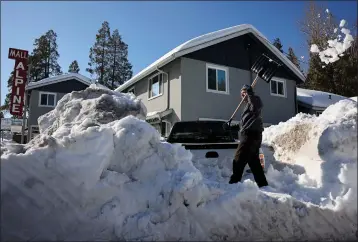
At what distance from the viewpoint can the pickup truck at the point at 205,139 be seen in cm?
541

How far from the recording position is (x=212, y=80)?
15602mm

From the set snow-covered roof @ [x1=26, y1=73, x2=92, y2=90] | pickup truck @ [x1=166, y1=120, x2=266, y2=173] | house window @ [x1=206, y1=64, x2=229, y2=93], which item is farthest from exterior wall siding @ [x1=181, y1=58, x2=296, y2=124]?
snow-covered roof @ [x1=26, y1=73, x2=92, y2=90]

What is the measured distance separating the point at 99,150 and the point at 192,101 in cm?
1122

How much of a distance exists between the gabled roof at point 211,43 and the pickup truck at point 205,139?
293 inches

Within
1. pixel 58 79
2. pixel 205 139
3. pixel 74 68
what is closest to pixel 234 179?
pixel 205 139

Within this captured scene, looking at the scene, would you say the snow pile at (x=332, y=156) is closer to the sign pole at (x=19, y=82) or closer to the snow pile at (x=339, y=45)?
the snow pile at (x=339, y=45)

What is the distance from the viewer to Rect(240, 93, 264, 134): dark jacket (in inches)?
199

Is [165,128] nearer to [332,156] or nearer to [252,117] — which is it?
[252,117]

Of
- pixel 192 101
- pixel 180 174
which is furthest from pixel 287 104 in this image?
pixel 180 174

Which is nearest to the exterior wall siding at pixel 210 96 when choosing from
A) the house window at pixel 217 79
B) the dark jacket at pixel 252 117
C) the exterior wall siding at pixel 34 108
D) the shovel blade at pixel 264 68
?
the house window at pixel 217 79

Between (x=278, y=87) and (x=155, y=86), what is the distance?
7.14 m

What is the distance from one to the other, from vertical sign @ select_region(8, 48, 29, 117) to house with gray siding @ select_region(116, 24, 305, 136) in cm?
592

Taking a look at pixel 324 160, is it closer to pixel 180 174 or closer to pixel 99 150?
pixel 180 174

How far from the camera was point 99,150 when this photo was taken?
141 inches
